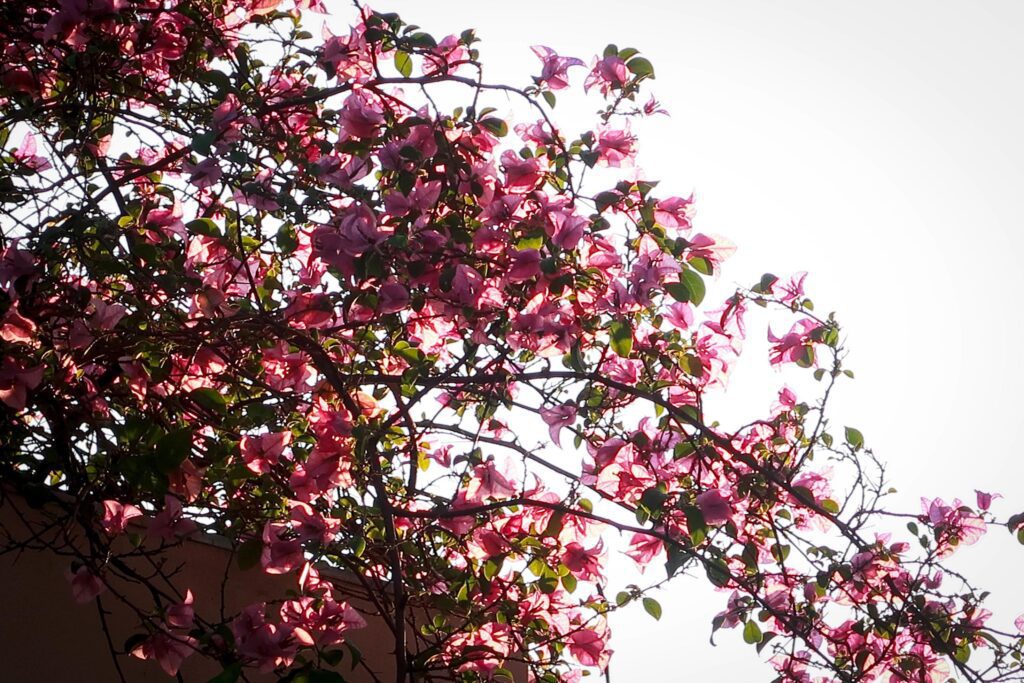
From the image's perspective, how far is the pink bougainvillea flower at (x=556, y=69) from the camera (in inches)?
74.6

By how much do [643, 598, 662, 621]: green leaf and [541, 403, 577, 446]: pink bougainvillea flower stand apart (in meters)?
0.34

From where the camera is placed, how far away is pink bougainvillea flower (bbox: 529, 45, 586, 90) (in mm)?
1896

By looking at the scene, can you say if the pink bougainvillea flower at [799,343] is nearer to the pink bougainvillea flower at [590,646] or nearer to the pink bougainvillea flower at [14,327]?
the pink bougainvillea flower at [590,646]

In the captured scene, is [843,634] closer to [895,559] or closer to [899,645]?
[899,645]

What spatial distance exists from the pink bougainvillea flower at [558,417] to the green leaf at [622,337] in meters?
0.18

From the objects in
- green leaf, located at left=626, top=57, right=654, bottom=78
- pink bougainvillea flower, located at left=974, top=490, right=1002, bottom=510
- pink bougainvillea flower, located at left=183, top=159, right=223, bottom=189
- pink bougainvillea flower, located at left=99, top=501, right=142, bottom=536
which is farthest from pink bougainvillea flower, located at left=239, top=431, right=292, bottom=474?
pink bougainvillea flower, located at left=974, top=490, right=1002, bottom=510

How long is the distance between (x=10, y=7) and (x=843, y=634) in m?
2.20

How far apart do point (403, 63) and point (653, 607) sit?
3.77 ft

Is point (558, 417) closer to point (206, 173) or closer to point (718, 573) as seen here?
point (718, 573)

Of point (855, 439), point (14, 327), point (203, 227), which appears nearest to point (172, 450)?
point (14, 327)

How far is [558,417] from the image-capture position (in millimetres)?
1952

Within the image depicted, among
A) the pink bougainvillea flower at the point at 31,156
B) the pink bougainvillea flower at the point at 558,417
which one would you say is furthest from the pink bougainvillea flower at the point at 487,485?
the pink bougainvillea flower at the point at 31,156

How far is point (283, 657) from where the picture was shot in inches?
69.2

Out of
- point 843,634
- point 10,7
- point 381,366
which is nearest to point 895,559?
point 843,634
